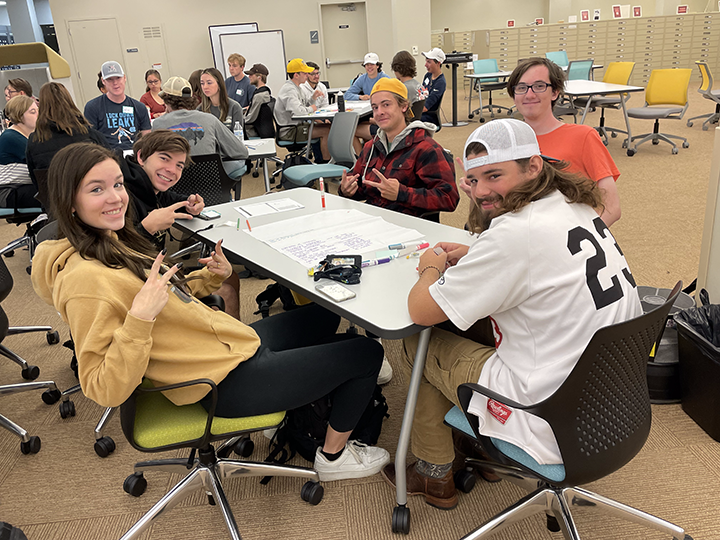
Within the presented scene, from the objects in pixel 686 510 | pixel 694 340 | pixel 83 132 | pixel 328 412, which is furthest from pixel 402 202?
pixel 83 132

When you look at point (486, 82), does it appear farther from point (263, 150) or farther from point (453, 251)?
point (453, 251)

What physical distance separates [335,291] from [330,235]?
57 centimetres

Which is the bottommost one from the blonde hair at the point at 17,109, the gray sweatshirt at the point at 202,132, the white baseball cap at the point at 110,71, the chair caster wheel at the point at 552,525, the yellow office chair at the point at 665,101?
the chair caster wheel at the point at 552,525

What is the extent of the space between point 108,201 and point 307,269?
0.65 metres

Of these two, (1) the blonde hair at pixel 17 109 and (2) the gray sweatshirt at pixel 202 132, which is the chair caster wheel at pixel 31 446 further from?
(1) the blonde hair at pixel 17 109

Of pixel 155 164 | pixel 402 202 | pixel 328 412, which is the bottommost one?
pixel 328 412

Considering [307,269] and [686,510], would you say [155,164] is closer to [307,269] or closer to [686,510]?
[307,269]

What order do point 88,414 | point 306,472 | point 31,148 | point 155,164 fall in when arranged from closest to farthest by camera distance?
point 306,472 < point 88,414 < point 155,164 < point 31,148

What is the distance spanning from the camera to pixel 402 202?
2.59 m

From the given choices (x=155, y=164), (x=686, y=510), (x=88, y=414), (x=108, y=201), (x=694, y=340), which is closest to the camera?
(x=108, y=201)

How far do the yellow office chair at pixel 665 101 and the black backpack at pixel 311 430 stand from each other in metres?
5.65

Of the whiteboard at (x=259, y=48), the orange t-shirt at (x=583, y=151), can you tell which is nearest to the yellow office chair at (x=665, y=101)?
the orange t-shirt at (x=583, y=151)

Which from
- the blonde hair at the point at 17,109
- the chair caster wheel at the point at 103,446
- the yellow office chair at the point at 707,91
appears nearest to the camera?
the chair caster wheel at the point at 103,446

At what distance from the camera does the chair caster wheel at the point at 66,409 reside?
7.51ft
